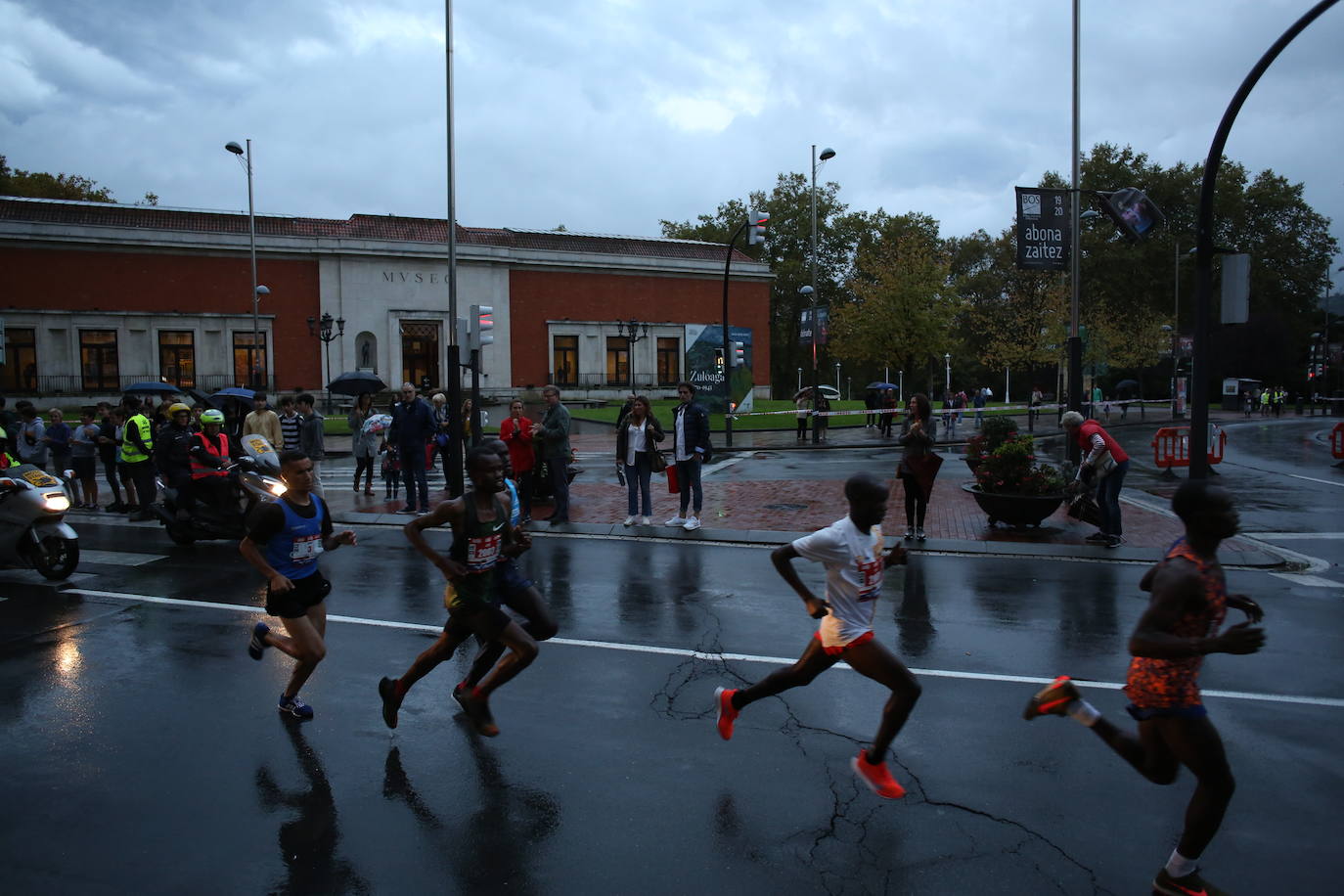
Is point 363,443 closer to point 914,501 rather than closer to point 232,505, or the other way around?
point 232,505

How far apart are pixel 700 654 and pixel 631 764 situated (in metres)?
1.93

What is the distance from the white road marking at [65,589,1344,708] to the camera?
5.71 m

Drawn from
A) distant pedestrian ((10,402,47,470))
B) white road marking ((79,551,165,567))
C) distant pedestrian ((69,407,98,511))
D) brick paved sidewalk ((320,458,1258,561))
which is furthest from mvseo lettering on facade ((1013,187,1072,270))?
distant pedestrian ((10,402,47,470))

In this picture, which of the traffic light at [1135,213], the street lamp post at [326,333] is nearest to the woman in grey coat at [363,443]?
the traffic light at [1135,213]

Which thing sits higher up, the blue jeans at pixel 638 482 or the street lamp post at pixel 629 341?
the street lamp post at pixel 629 341

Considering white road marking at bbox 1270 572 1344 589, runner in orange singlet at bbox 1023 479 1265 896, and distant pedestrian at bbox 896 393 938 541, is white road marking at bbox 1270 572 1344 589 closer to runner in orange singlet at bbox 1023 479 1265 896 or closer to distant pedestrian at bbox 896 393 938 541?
distant pedestrian at bbox 896 393 938 541

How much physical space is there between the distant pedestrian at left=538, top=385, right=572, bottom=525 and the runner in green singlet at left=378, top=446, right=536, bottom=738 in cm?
725

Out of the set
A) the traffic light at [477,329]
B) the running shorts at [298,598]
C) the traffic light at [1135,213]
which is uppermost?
the traffic light at [1135,213]

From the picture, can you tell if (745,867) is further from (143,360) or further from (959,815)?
(143,360)

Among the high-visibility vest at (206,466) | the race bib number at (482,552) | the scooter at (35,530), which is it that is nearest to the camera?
the race bib number at (482,552)

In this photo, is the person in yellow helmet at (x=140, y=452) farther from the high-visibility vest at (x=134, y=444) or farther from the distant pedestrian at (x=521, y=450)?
the distant pedestrian at (x=521, y=450)

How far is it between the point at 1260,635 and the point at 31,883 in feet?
15.4

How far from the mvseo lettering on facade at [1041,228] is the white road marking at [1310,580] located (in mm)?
8501

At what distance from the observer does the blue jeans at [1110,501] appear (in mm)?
10641
